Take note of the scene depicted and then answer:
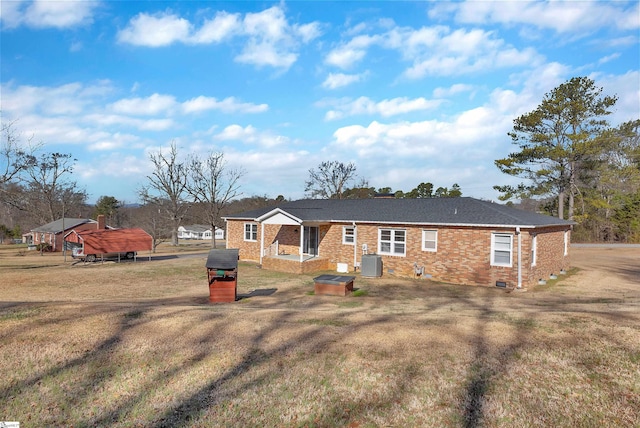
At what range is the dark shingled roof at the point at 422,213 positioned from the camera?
17.8 m

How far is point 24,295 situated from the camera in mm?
14633

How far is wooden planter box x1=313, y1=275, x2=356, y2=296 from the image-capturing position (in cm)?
1476

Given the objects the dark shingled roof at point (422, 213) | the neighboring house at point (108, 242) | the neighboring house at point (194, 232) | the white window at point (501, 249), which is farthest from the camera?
the neighboring house at point (194, 232)

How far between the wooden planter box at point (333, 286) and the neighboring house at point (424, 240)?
571cm

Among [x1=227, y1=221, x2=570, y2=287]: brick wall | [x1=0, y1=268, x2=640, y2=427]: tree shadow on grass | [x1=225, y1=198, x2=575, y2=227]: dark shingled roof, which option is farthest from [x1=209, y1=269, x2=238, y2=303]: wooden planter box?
[x1=225, y1=198, x2=575, y2=227]: dark shingled roof

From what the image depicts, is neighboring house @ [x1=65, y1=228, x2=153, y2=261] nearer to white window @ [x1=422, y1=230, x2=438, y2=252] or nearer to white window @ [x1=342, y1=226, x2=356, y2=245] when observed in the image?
white window @ [x1=342, y1=226, x2=356, y2=245]

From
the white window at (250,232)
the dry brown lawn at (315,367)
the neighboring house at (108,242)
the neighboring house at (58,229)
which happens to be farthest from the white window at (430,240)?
the neighboring house at (58,229)

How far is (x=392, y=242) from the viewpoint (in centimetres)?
2041

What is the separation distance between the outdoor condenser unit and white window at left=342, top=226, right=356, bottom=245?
7.29 feet

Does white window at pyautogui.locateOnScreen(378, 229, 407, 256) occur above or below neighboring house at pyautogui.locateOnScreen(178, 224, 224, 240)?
above

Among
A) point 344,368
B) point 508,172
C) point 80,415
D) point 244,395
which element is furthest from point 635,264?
point 80,415

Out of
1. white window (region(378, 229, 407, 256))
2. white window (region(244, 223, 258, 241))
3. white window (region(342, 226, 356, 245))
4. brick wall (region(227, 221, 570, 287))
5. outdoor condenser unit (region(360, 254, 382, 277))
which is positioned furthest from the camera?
white window (region(244, 223, 258, 241))

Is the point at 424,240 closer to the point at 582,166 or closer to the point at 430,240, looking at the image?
the point at 430,240

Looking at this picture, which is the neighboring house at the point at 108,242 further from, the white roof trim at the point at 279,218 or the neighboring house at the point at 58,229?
the neighboring house at the point at 58,229
